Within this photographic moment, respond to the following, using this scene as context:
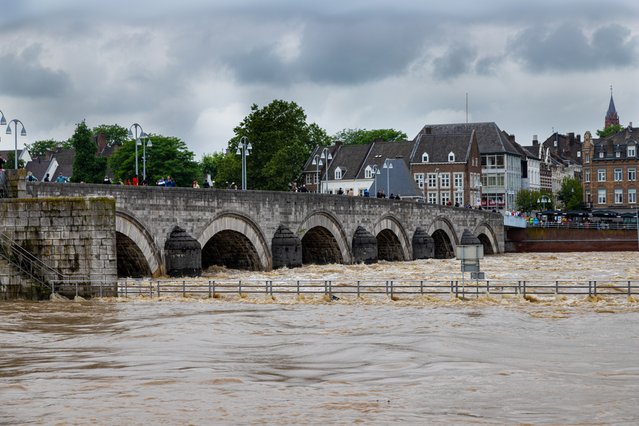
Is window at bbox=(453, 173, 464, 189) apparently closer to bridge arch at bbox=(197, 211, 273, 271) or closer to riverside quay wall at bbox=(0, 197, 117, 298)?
bridge arch at bbox=(197, 211, 273, 271)

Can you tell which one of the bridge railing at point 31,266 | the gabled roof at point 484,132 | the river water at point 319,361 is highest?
the gabled roof at point 484,132

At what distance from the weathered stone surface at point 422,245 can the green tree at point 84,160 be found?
3925cm

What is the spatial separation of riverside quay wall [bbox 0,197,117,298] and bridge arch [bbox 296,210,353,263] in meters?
25.4

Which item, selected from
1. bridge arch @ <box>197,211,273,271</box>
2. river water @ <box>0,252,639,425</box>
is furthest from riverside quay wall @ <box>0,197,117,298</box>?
bridge arch @ <box>197,211,273,271</box>

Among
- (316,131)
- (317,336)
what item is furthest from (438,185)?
(317,336)

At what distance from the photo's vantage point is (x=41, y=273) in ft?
122

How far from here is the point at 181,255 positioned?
47.4 m

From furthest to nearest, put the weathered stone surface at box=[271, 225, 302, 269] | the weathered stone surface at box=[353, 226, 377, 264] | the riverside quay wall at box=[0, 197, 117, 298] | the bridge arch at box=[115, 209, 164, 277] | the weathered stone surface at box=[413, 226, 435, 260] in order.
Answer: the weathered stone surface at box=[413, 226, 435, 260] < the weathered stone surface at box=[353, 226, 377, 264] < the weathered stone surface at box=[271, 225, 302, 269] < the bridge arch at box=[115, 209, 164, 277] < the riverside quay wall at box=[0, 197, 117, 298]

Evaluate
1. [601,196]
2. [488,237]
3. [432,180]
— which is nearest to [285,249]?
[488,237]

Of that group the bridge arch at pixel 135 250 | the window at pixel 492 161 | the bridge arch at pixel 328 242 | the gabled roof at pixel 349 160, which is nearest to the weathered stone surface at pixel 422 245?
the bridge arch at pixel 328 242

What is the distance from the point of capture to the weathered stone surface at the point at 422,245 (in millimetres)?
73750

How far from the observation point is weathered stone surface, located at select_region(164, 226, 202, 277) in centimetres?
4738

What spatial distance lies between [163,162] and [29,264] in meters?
77.2

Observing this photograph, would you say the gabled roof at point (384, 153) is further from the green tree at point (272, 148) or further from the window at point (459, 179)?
the green tree at point (272, 148)
